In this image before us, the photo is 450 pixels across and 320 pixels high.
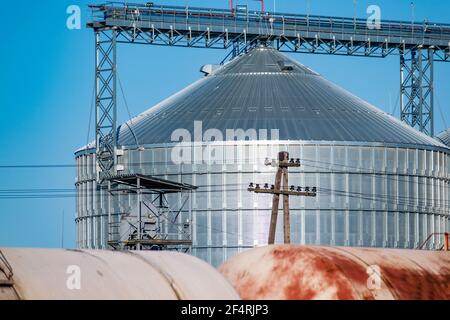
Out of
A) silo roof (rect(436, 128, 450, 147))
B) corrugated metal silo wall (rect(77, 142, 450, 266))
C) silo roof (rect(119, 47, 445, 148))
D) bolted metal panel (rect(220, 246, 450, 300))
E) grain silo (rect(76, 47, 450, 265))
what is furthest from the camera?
silo roof (rect(436, 128, 450, 147))

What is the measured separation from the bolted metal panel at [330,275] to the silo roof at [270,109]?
44.3 m

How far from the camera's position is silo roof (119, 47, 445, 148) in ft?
254

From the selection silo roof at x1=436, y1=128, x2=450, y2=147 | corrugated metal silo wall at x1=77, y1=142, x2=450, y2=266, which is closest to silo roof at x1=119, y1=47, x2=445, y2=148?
corrugated metal silo wall at x1=77, y1=142, x2=450, y2=266

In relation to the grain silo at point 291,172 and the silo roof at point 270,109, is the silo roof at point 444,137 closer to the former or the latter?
the silo roof at point 270,109

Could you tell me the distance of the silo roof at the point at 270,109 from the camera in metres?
77.3

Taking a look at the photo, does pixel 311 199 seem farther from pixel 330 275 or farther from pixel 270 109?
pixel 330 275

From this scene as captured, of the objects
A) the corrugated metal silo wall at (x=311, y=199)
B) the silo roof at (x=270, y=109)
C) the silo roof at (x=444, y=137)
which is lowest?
the corrugated metal silo wall at (x=311, y=199)

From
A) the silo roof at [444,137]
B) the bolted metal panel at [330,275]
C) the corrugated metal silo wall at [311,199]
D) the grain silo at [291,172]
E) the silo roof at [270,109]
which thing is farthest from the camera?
the silo roof at [444,137]

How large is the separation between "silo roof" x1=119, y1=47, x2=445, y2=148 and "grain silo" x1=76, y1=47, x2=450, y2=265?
0.47ft

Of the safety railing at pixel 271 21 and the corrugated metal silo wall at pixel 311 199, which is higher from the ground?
the safety railing at pixel 271 21

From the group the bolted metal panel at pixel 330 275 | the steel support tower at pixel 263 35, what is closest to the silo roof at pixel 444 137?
the steel support tower at pixel 263 35

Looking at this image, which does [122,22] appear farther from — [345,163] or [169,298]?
[169,298]

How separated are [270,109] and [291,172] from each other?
682cm

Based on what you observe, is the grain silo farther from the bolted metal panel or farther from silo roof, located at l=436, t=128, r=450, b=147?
the bolted metal panel
